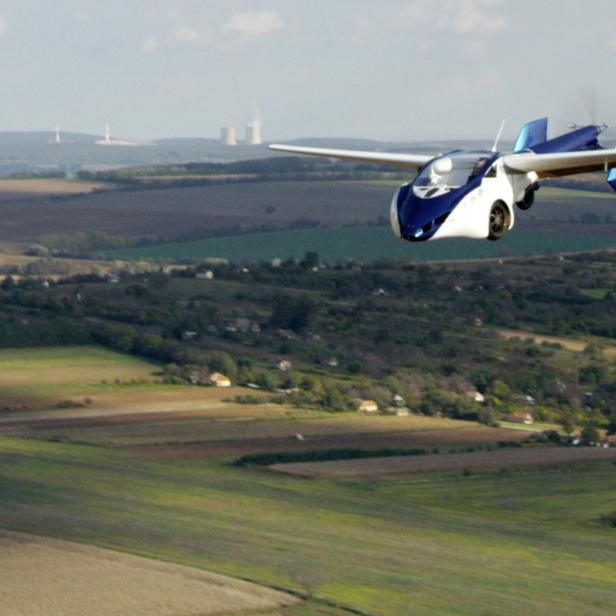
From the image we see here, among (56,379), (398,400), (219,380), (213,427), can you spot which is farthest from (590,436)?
(56,379)

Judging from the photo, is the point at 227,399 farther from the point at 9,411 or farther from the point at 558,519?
the point at 558,519

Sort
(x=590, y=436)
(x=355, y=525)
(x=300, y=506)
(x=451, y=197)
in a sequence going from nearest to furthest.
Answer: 1. (x=451, y=197)
2. (x=355, y=525)
3. (x=300, y=506)
4. (x=590, y=436)

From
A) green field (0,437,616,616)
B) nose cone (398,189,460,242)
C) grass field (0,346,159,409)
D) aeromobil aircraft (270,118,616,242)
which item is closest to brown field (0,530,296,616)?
green field (0,437,616,616)

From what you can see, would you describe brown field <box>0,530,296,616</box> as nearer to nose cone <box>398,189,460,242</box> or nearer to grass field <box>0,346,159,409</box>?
nose cone <box>398,189,460,242</box>

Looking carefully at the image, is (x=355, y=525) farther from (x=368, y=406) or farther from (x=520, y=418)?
(x=520, y=418)

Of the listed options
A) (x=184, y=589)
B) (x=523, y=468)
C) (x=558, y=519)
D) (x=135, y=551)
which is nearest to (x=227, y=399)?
(x=523, y=468)

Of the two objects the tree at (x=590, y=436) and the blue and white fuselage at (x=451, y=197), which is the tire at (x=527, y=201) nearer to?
the blue and white fuselage at (x=451, y=197)
